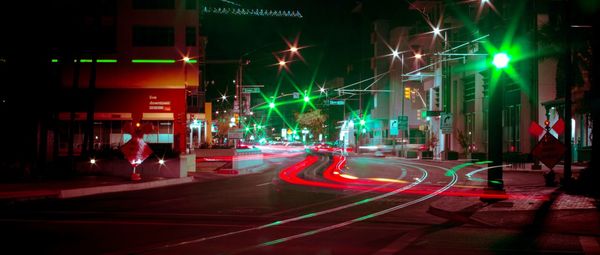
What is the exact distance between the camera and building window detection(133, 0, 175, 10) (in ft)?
152

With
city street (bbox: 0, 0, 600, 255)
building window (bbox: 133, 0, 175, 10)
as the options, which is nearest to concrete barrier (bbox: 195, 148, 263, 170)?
city street (bbox: 0, 0, 600, 255)

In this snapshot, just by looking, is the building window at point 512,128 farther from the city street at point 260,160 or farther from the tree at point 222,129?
the tree at point 222,129

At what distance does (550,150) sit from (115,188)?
15274 mm

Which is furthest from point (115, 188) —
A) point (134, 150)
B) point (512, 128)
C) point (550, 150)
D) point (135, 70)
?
point (512, 128)

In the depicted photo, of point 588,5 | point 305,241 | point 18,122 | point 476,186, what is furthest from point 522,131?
point 305,241

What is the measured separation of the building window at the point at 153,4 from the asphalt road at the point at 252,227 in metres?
29.7

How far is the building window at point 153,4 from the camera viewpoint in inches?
1825

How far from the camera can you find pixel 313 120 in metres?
→ 99.3

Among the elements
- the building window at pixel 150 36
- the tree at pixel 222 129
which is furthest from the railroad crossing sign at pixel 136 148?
the tree at pixel 222 129

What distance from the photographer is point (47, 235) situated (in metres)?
11.0

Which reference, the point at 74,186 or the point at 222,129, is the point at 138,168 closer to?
the point at 74,186

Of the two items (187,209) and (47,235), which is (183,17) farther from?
(47,235)

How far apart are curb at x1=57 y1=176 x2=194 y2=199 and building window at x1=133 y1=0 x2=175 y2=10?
78.6 ft

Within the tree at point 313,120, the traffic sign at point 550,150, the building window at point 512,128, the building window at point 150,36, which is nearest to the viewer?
the traffic sign at point 550,150
